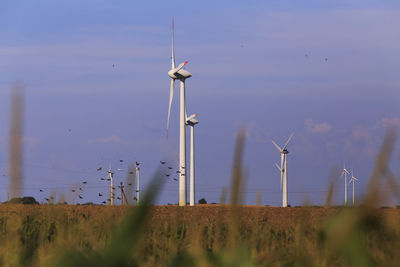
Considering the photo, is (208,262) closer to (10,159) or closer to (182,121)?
(10,159)

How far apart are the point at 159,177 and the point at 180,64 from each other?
4840 cm

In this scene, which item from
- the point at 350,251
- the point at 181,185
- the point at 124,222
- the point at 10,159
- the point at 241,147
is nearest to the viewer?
the point at 124,222

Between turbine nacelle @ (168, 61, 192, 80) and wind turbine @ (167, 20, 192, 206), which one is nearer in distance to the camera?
wind turbine @ (167, 20, 192, 206)

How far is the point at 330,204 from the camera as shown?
1528 mm

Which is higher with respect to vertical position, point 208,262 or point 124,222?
point 124,222

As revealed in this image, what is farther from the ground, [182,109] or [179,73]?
[179,73]

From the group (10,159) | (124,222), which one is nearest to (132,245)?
(124,222)

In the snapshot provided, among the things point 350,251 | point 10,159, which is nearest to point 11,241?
point 10,159

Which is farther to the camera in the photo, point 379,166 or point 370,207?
point 379,166

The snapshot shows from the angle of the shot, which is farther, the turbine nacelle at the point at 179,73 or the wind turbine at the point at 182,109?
the turbine nacelle at the point at 179,73

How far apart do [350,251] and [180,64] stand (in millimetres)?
48230

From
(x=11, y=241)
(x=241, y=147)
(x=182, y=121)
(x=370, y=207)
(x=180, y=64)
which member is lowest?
(x=11, y=241)

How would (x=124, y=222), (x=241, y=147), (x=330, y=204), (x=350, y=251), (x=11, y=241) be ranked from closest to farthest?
1. (x=124, y=222)
2. (x=350, y=251)
3. (x=241, y=147)
4. (x=330, y=204)
5. (x=11, y=241)

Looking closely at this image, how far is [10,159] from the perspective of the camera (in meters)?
1.41
